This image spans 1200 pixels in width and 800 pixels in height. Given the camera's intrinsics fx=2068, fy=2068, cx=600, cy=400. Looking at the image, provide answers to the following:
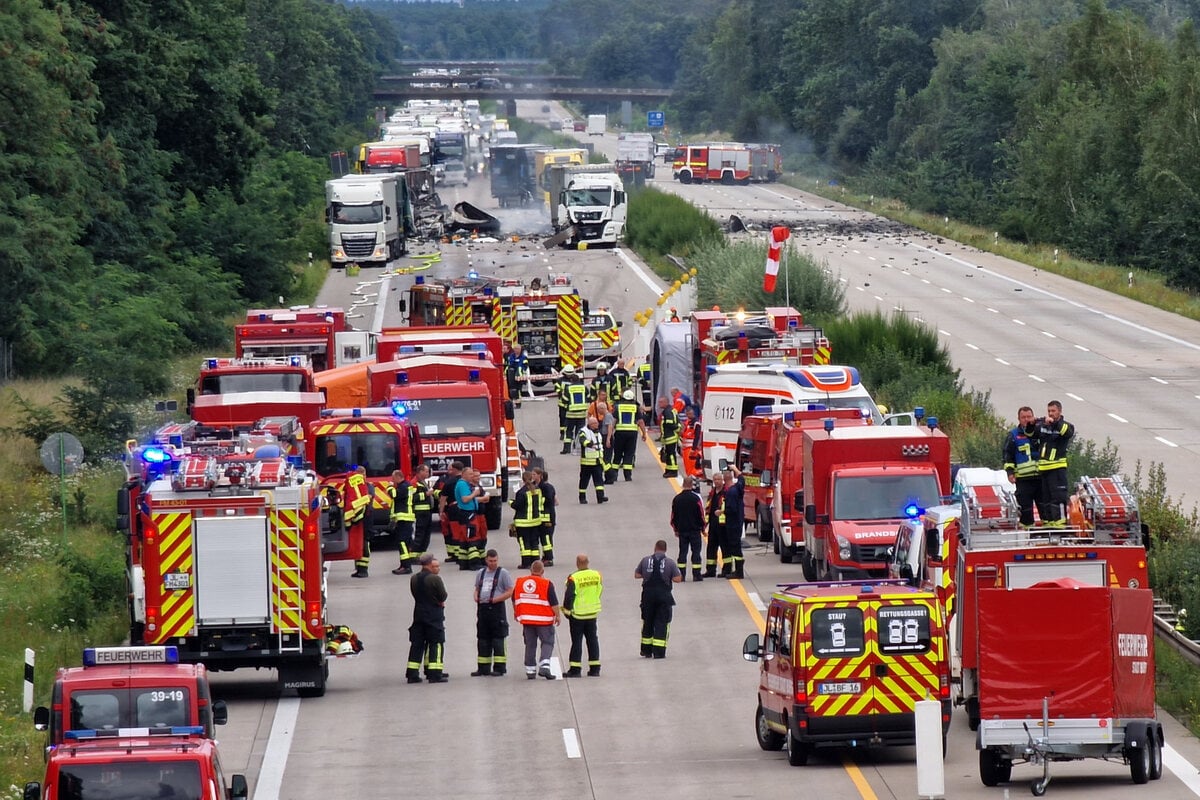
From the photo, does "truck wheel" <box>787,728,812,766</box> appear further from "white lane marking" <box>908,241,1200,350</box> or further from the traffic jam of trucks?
"white lane marking" <box>908,241,1200,350</box>

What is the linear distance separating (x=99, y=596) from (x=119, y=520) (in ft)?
7.73

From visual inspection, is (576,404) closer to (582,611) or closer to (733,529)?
(733,529)

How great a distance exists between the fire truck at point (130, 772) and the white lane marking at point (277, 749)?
399cm

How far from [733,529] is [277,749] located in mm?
10035

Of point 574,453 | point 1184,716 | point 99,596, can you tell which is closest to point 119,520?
point 99,596

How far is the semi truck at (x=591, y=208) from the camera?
81.2 m

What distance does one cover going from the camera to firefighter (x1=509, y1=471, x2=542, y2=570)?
2756cm

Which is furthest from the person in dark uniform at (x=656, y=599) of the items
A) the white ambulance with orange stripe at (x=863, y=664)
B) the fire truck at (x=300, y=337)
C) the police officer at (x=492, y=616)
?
the fire truck at (x=300, y=337)

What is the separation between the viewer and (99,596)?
25578 mm

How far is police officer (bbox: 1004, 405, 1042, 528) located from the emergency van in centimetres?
1322

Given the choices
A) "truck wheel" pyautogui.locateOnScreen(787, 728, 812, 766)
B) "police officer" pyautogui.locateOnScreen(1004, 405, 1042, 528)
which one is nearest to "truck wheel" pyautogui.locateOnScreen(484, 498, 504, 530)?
"police officer" pyautogui.locateOnScreen(1004, 405, 1042, 528)

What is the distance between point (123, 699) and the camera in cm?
1546

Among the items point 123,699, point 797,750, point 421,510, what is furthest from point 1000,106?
point 123,699

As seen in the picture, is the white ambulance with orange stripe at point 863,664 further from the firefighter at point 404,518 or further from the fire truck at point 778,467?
the firefighter at point 404,518
